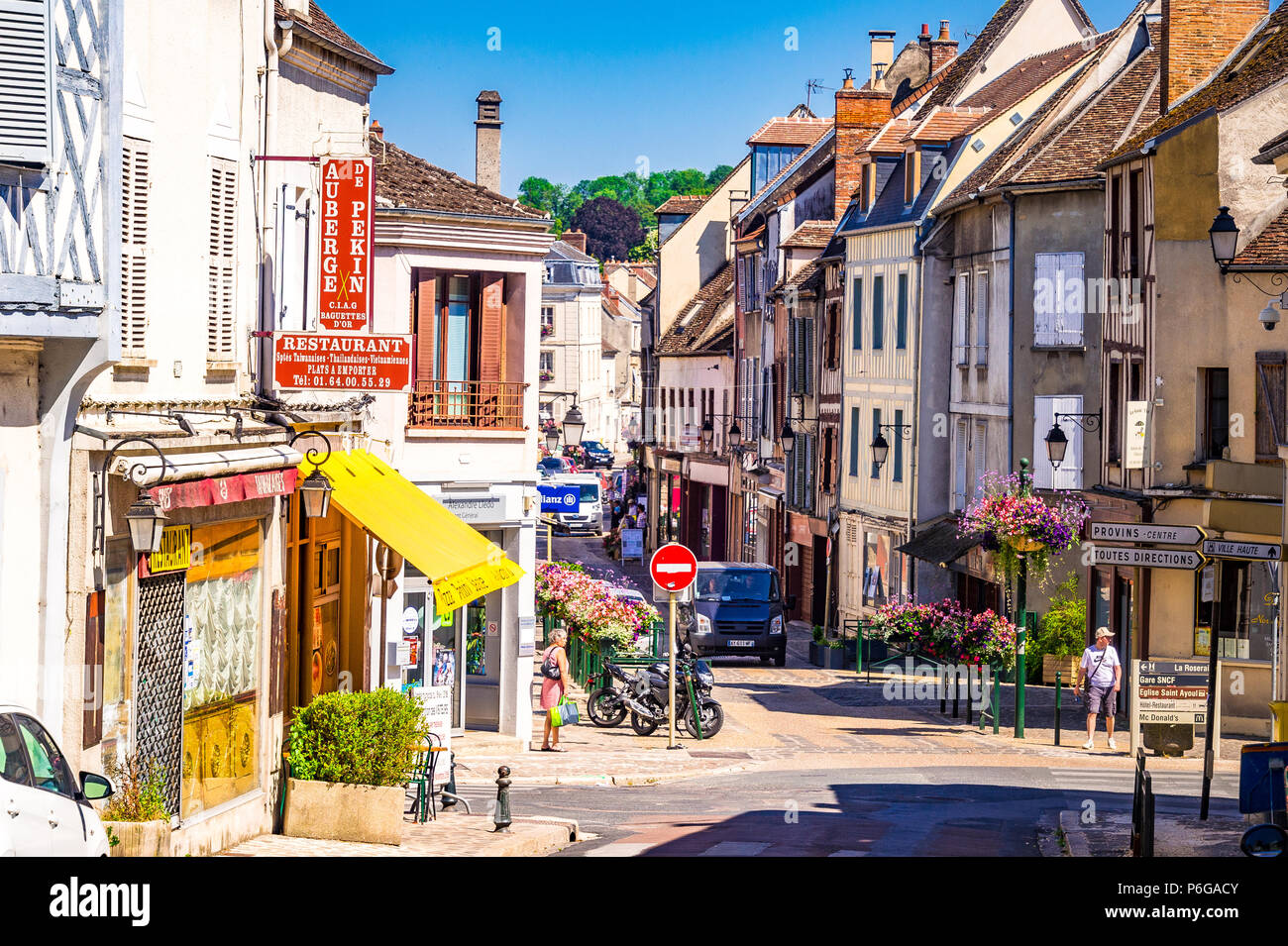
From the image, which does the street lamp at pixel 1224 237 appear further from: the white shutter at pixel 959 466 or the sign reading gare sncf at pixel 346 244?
the white shutter at pixel 959 466

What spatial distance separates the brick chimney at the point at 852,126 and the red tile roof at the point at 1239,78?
51.8 ft

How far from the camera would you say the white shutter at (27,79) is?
11.1 meters

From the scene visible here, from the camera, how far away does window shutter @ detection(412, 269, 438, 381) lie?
880 inches

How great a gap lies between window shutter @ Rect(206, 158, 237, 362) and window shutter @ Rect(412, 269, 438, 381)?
7.19 metres

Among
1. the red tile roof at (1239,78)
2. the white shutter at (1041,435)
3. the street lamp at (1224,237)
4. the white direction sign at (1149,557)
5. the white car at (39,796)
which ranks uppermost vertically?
the red tile roof at (1239,78)

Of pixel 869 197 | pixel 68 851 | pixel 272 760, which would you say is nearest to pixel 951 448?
pixel 869 197

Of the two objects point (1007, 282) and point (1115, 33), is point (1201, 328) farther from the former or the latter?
point (1115, 33)

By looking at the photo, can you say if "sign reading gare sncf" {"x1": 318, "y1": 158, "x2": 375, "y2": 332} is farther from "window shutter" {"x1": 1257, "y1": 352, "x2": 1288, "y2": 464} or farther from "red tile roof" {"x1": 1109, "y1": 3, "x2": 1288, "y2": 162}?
"red tile roof" {"x1": 1109, "y1": 3, "x2": 1288, "y2": 162}

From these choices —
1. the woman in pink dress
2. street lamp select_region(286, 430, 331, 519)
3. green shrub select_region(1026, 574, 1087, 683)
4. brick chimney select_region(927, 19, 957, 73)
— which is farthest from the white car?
brick chimney select_region(927, 19, 957, 73)

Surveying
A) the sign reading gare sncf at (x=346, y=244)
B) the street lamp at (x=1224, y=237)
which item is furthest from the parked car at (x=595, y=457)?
the sign reading gare sncf at (x=346, y=244)

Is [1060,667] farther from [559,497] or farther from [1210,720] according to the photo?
[1210,720]
